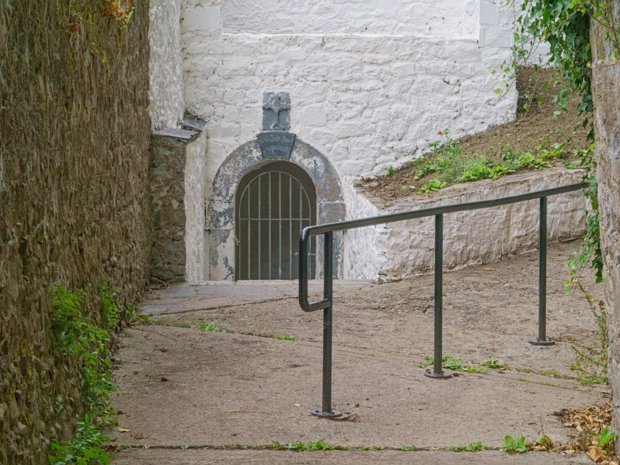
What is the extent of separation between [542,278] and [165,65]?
4609 millimetres

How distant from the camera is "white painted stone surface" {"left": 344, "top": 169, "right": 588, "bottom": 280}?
28.2ft

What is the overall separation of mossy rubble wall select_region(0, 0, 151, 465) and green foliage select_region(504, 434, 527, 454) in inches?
65.4

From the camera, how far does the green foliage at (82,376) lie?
374 centimetres

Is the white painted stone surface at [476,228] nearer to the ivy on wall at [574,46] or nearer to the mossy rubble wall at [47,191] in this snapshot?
the mossy rubble wall at [47,191]

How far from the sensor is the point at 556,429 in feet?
14.4

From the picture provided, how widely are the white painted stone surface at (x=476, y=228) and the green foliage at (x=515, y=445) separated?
445cm

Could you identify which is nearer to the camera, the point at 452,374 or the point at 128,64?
the point at 452,374

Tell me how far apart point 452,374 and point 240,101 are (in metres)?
6.10

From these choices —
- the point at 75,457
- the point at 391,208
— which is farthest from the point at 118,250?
the point at 391,208

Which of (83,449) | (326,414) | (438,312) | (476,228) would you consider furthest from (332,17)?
(83,449)

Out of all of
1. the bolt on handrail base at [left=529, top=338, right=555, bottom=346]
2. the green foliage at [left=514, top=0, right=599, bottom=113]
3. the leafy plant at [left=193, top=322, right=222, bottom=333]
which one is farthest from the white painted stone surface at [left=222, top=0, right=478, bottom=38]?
the green foliage at [left=514, top=0, right=599, bottom=113]

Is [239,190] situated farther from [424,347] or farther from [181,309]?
[424,347]

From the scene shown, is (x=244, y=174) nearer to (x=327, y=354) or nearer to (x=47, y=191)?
(x=327, y=354)

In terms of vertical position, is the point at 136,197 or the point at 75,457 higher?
the point at 136,197
